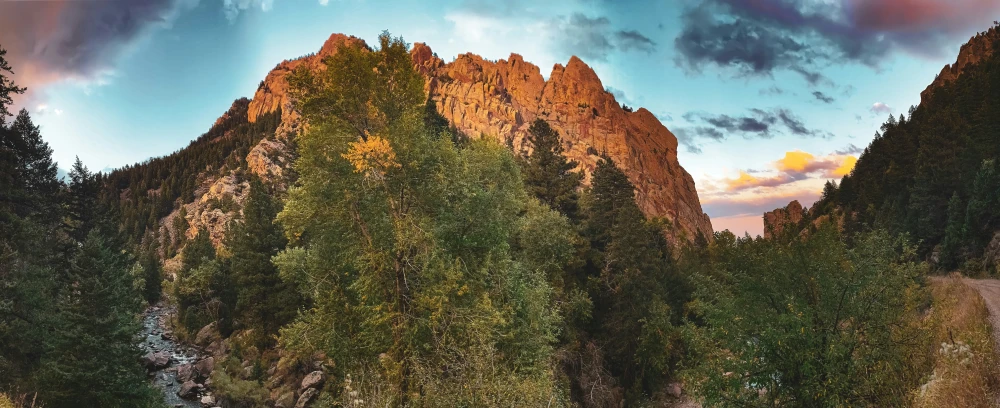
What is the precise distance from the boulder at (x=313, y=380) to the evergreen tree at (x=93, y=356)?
26.4 ft

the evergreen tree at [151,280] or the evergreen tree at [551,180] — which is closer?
the evergreen tree at [551,180]

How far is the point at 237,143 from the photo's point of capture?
162000 millimetres

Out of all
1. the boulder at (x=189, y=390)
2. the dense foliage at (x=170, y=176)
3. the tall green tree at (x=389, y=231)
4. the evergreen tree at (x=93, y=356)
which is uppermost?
the dense foliage at (x=170, y=176)

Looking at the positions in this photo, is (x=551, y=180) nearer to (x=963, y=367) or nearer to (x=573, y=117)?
(x=963, y=367)

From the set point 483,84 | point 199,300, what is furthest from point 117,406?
point 483,84

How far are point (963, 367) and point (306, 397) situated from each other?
30.2 meters

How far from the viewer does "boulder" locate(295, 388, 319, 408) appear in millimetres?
27777

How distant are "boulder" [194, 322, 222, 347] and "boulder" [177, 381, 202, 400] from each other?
11973 mm

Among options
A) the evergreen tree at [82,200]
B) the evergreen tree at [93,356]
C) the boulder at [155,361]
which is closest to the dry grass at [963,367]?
the evergreen tree at [93,356]

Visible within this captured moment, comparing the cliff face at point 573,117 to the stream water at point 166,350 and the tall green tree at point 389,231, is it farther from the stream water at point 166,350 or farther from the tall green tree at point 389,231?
the tall green tree at point 389,231

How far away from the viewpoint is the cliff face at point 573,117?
143375 millimetres

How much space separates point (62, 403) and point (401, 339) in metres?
19.8

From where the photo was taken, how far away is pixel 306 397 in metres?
28.1

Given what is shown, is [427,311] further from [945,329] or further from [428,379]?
[945,329]
